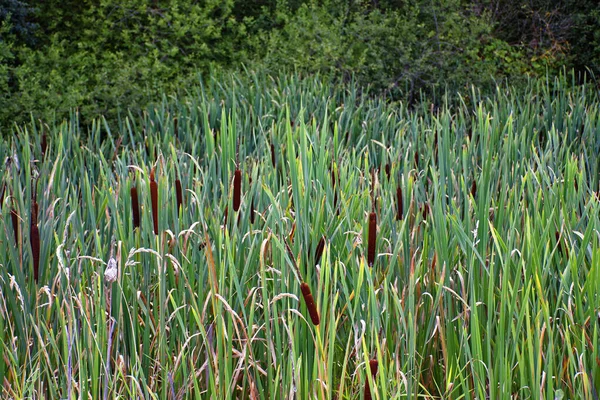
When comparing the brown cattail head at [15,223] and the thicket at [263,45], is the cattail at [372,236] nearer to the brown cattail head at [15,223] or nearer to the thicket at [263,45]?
the brown cattail head at [15,223]

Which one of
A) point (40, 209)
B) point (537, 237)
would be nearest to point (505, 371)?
point (537, 237)

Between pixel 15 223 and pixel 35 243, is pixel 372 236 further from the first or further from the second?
pixel 15 223

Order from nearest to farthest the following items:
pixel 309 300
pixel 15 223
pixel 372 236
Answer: pixel 309 300 → pixel 372 236 → pixel 15 223

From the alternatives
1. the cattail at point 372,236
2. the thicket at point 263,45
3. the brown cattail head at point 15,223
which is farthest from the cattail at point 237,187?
the thicket at point 263,45

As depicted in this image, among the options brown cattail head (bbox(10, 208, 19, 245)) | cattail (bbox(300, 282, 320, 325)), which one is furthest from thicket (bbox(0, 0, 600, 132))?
cattail (bbox(300, 282, 320, 325))

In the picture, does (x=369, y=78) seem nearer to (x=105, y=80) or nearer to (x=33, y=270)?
(x=105, y=80)

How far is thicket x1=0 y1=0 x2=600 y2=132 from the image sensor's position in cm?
702

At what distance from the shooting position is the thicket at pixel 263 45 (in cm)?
702

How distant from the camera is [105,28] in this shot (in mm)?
8219

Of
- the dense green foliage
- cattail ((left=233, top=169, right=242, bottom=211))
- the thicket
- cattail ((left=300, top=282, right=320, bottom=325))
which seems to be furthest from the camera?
the thicket

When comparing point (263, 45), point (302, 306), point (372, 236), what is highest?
point (372, 236)

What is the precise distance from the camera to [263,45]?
870cm

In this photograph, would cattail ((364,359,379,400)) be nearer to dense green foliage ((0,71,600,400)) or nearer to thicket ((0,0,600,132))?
dense green foliage ((0,71,600,400))

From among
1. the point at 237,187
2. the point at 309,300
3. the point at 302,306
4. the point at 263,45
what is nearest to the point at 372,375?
the point at 309,300
